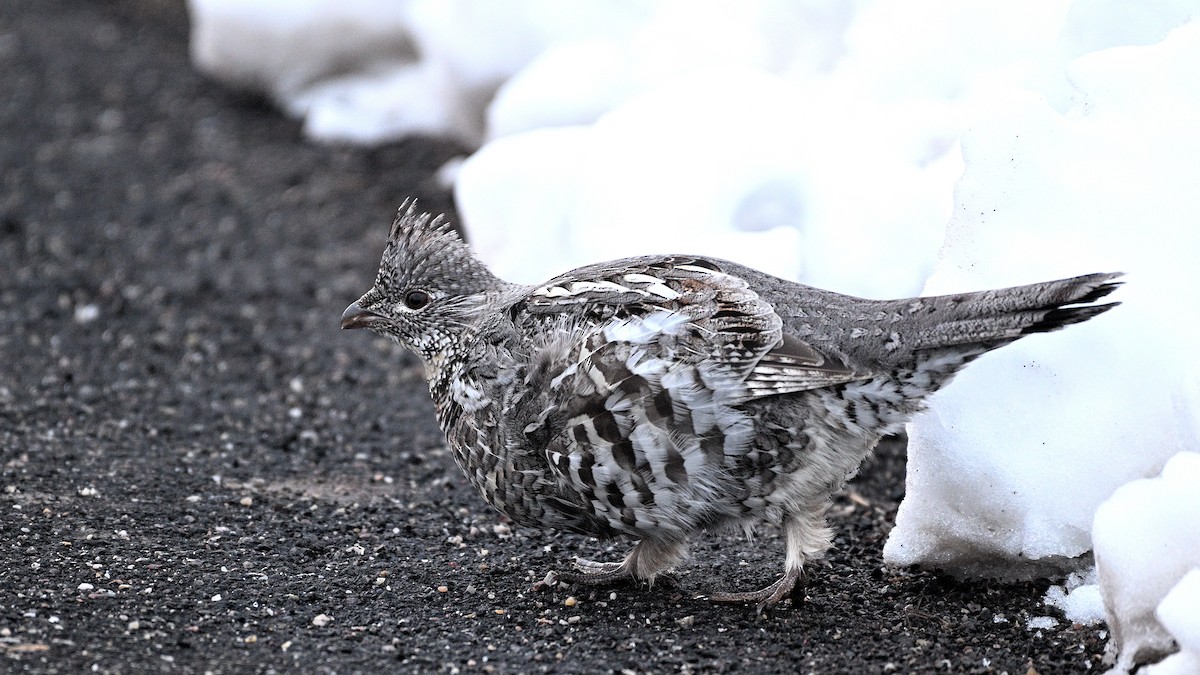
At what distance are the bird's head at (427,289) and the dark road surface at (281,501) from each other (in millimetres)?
828

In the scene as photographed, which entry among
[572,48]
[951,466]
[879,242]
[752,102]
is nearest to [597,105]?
[572,48]

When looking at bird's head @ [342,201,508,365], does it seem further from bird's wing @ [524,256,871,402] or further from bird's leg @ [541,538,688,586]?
bird's leg @ [541,538,688,586]

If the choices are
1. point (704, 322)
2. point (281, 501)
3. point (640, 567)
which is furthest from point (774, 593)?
point (281, 501)

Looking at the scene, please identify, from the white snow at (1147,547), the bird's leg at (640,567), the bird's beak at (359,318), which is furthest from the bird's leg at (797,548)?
the bird's beak at (359,318)

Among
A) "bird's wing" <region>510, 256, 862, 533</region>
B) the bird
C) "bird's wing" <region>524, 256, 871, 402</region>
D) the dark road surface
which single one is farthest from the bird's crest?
the dark road surface

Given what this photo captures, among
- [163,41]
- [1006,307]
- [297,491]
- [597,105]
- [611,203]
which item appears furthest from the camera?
[163,41]

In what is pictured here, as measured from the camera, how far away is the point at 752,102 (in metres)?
6.76

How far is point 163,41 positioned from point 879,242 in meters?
9.23

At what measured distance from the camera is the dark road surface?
4164mm

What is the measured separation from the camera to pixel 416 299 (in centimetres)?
513

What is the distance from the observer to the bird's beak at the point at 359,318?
5.22m

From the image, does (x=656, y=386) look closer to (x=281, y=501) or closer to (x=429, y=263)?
(x=429, y=263)

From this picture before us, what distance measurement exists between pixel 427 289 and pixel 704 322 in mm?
1301

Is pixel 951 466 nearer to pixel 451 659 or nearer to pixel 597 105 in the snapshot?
pixel 451 659
